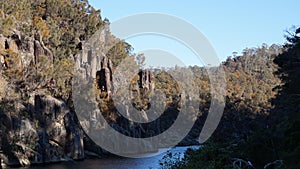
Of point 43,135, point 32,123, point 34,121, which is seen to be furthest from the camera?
point 34,121

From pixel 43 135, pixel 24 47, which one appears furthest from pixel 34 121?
pixel 24 47

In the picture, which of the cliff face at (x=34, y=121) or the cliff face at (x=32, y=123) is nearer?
the cliff face at (x=32, y=123)

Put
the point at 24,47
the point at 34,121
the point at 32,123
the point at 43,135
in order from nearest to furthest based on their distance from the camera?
the point at 32,123, the point at 43,135, the point at 34,121, the point at 24,47

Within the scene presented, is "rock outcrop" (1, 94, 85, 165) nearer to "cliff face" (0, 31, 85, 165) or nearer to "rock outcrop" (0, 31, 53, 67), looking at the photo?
"cliff face" (0, 31, 85, 165)

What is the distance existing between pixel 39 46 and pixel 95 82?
10.4 metres

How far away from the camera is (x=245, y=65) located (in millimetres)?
112812

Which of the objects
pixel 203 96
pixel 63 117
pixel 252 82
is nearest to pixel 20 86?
pixel 63 117

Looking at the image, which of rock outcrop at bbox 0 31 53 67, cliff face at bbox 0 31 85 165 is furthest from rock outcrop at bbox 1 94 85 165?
rock outcrop at bbox 0 31 53 67

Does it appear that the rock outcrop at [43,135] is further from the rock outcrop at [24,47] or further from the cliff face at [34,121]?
the rock outcrop at [24,47]

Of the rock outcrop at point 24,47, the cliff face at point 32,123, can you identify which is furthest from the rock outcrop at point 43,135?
the rock outcrop at point 24,47

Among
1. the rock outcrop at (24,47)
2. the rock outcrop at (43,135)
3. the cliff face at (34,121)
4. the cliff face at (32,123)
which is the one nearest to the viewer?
the rock outcrop at (43,135)

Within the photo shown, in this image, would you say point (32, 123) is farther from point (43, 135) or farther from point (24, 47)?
point (24, 47)

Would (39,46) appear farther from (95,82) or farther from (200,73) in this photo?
(200,73)

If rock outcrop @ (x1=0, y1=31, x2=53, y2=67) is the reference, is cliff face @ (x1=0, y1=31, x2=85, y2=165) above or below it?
below
